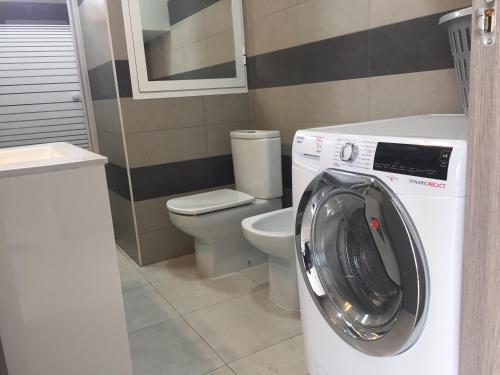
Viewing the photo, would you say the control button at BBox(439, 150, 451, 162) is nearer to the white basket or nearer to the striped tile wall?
the white basket

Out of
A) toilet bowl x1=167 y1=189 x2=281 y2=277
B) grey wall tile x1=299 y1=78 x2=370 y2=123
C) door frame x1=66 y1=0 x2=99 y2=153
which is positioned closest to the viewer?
grey wall tile x1=299 y1=78 x2=370 y2=123

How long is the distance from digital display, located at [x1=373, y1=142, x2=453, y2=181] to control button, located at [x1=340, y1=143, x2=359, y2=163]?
67mm

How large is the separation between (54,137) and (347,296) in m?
2.79

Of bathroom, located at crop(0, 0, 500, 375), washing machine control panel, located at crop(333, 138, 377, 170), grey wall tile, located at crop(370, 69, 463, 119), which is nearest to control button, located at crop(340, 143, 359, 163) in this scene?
washing machine control panel, located at crop(333, 138, 377, 170)

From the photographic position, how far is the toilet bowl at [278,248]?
5.97 feet

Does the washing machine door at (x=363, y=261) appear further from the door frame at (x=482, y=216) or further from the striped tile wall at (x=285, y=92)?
the striped tile wall at (x=285, y=92)

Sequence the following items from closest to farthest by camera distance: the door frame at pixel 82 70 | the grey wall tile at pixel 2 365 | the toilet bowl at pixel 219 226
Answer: the grey wall tile at pixel 2 365 → the toilet bowl at pixel 219 226 → the door frame at pixel 82 70

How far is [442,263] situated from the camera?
2.81 ft

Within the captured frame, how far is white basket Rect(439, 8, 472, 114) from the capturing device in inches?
46.7

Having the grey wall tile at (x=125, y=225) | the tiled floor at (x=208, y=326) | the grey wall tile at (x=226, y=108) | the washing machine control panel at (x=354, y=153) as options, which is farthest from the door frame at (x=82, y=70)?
the washing machine control panel at (x=354, y=153)

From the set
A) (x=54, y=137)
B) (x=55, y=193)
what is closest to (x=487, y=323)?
(x=55, y=193)

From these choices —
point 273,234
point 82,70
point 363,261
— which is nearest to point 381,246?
point 363,261

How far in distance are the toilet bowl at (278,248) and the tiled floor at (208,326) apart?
0.07m

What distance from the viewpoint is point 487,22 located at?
61 cm
